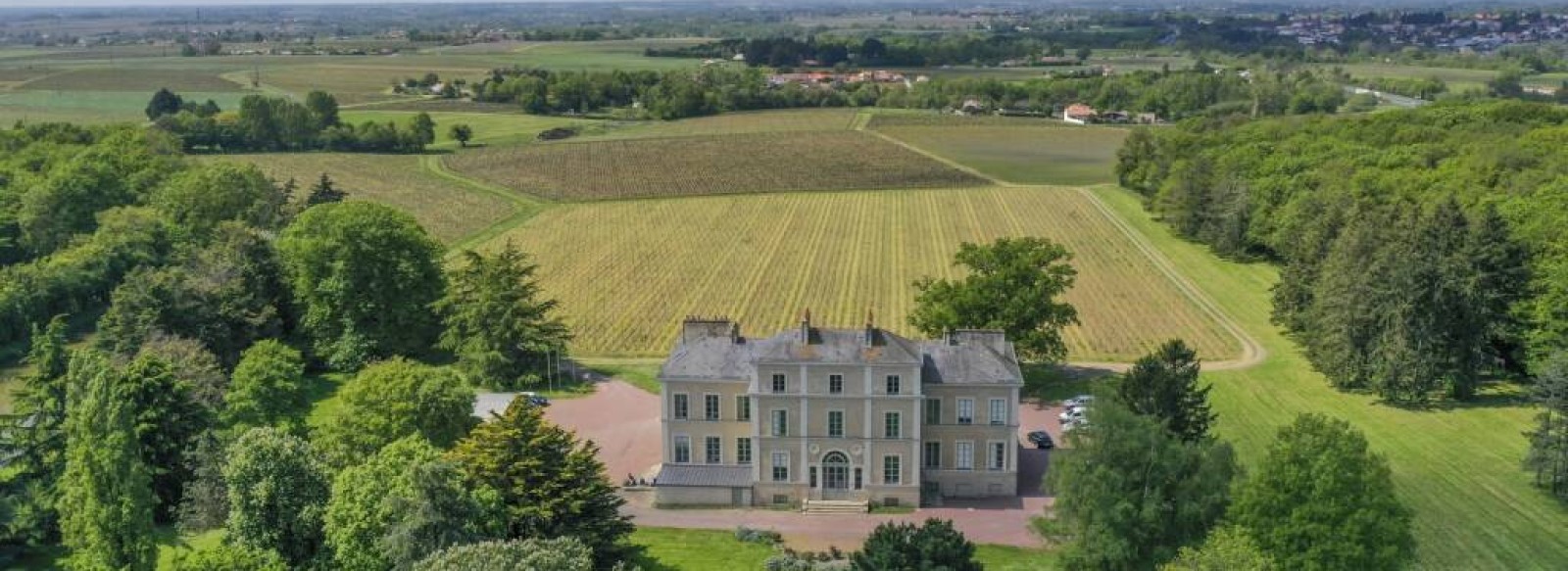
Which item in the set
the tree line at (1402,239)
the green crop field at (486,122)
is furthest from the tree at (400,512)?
the green crop field at (486,122)

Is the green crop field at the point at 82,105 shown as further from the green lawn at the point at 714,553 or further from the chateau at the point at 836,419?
the green lawn at the point at 714,553

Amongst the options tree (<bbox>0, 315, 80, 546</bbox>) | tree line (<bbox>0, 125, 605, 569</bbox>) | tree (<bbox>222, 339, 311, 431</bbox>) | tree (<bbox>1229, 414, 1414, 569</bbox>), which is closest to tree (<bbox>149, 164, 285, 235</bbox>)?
tree line (<bbox>0, 125, 605, 569</bbox>)

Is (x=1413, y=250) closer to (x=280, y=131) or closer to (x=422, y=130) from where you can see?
(x=422, y=130)

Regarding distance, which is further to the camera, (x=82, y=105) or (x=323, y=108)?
(x=82, y=105)

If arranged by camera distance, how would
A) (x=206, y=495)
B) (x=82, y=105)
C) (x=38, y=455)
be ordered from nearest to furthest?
(x=206, y=495) → (x=38, y=455) → (x=82, y=105)

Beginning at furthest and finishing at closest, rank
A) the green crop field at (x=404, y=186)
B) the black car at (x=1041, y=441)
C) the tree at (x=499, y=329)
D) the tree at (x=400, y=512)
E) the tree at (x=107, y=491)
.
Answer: the green crop field at (x=404, y=186) < the tree at (x=499, y=329) < the black car at (x=1041, y=441) < the tree at (x=107, y=491) < the tree at (x=400, y=512)

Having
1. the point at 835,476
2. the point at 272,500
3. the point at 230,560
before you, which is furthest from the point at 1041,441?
the point at 230,560
